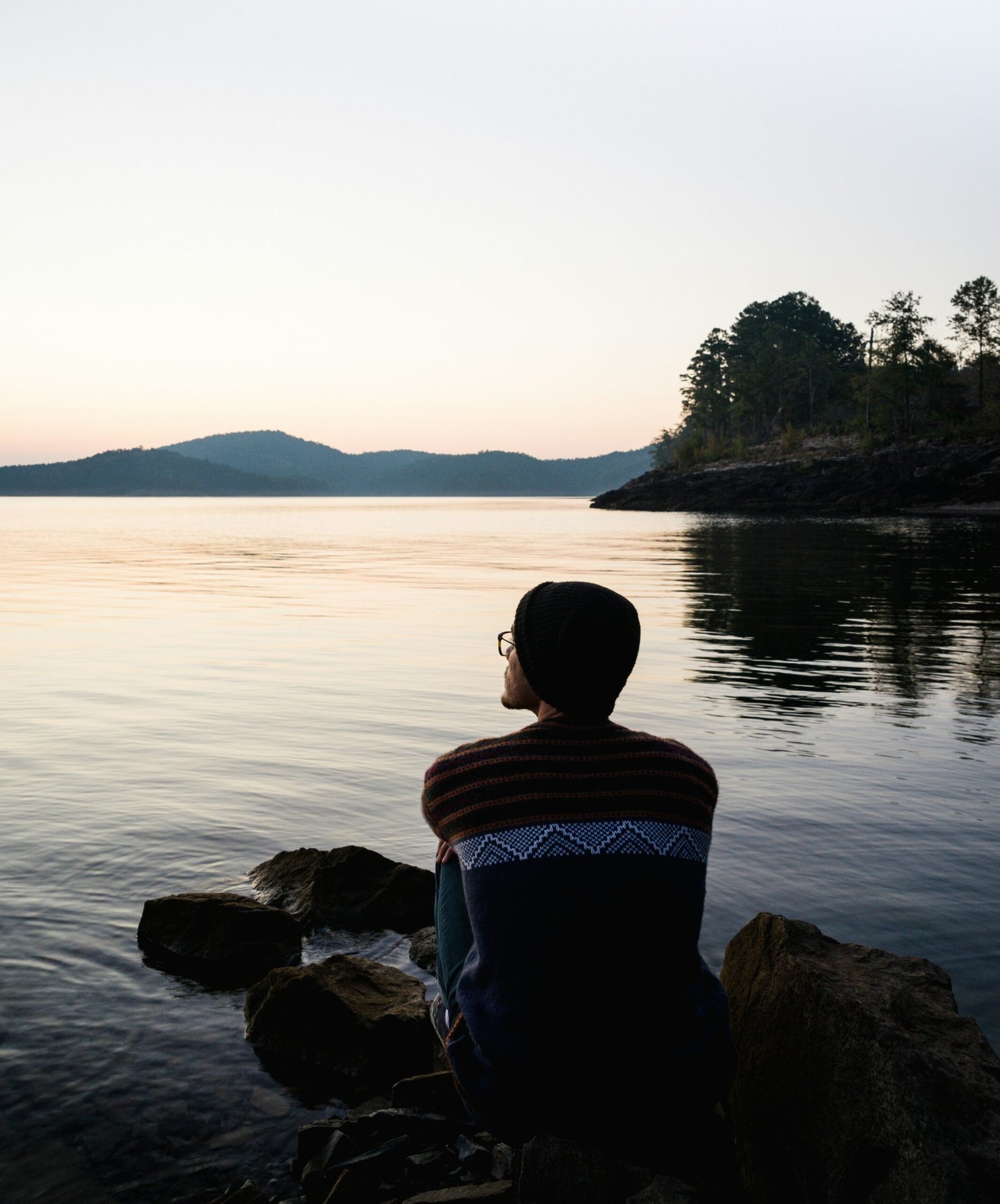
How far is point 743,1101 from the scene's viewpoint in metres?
3.86

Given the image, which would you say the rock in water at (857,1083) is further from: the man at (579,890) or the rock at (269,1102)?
the rock at (269,1102)

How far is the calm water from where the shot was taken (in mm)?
4766

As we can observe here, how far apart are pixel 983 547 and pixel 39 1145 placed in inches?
1898

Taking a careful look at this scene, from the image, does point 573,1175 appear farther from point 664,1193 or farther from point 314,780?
point 314,780

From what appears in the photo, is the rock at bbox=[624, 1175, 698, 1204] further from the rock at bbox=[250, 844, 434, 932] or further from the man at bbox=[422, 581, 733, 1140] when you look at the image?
the rock at bbox=[250, 844, 434, 932]

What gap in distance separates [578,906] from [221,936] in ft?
12.5

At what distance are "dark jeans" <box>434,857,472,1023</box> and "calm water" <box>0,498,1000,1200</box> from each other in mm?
564

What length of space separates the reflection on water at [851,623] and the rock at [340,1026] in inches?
371

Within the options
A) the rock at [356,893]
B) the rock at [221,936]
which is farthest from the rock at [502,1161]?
the rock at [356,893]

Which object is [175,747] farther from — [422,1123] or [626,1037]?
[626,1037]

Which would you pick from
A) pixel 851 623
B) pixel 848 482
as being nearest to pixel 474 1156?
pixel 851 623

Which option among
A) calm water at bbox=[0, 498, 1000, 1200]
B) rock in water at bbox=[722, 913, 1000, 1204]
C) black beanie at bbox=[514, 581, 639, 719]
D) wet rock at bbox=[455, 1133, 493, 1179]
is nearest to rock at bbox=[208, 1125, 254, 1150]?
calm water at bbox=[0, 498, 1000, 1200]

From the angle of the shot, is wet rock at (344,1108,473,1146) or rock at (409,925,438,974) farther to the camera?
rock at (409,925,438,974)

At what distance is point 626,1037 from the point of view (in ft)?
10.0
